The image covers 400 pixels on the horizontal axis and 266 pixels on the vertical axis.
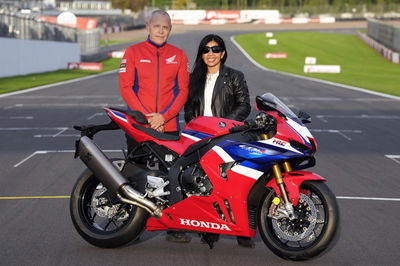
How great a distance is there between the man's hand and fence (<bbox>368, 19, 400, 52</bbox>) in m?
52.8

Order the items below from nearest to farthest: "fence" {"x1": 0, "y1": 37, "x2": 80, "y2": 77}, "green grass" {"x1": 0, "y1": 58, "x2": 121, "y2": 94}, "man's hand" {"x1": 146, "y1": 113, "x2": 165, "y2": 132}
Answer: "man's hand" {"x1": 146, "y1": 113, "x2": 165, "y2": 132}, "green grass" {"x1": 0, "y1": 58, "x2": 121, "y2": 94}, "fence" {"x1": 0, "y1": 37, "x2": 80, "y2": 77}

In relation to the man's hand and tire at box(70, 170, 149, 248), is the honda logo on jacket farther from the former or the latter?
the man's hand

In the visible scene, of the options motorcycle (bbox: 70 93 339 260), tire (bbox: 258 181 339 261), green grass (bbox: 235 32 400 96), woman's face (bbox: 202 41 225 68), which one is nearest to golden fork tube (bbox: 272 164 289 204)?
motorcycle (bbox: 70 93 339 260)

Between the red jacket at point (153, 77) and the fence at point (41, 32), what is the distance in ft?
106

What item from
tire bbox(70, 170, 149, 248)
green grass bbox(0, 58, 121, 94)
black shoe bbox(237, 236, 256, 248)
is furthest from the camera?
green grass bbox(0, 58, 121, 94)

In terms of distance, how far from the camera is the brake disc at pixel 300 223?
6648 mm

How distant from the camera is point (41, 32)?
46.8 m

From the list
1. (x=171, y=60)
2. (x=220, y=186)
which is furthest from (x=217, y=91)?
(x=220, y=186)

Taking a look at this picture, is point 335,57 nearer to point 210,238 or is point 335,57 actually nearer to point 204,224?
point 210,238

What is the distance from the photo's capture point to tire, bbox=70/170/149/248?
278 inches

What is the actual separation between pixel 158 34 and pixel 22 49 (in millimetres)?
35237

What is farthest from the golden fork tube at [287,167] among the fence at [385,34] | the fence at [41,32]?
the fence at [385,34]

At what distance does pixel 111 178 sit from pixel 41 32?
41.1 metres

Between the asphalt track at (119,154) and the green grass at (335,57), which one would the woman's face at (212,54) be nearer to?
the asphalt track at (119,154)
